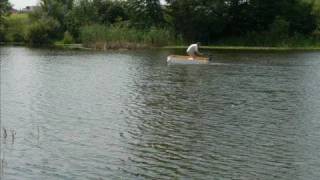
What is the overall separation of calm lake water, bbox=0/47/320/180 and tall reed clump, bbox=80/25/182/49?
40.4 m

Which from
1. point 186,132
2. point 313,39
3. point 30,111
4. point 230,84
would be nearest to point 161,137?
point 186,132

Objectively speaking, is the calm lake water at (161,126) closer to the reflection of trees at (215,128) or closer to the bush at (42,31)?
the reflection of trees at (215,128)

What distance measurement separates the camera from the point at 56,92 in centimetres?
3531

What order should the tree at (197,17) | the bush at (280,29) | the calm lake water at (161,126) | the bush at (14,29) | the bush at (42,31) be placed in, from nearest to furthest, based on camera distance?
the calm lake water at (161,126) → the bush at (280,29) → the tree at (197,17) → the bush at (42,31) → the bush at (14,29)

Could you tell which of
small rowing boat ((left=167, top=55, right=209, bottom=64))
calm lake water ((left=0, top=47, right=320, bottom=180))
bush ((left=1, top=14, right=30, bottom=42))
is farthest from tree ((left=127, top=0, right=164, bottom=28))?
calm lake water ((left=0, top=47, right=320, bottom=180))

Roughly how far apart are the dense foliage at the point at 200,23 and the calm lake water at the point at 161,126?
45.1 meters

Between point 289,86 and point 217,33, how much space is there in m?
58.1

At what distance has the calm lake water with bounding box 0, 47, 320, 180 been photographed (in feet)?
59.1

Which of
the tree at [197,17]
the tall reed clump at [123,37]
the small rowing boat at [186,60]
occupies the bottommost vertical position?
the small rowing boat at [186,60]

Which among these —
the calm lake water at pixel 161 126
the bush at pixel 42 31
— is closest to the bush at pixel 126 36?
the bush at pixel 42 31

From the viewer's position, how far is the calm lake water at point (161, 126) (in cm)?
1802

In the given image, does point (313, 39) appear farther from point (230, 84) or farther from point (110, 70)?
point (230, 84)

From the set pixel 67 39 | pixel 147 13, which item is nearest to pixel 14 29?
pixel 67 39

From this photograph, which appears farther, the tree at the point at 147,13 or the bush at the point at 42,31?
the bush at the point at 42,31
